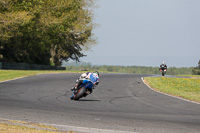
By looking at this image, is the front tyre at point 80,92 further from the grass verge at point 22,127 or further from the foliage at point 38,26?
the foliage at point 38,26

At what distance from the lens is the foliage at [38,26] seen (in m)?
35.3

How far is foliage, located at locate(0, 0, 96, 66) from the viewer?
116ft

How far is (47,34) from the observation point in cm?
4472

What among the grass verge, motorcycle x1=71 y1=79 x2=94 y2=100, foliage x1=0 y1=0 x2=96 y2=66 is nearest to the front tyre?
motorcycle x1=71 y1=79 x2=94 y2=100

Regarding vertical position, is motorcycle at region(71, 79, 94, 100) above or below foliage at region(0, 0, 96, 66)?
below

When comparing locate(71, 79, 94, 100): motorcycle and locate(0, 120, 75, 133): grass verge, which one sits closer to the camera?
locate(0, 120, 75, 133): grass verge

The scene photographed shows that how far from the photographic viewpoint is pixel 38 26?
135 feet

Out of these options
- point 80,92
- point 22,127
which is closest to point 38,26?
point 80,92

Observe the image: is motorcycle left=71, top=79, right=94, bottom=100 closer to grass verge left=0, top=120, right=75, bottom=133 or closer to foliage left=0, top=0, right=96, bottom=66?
grass verge left=0, top=120, right=75, bottom=133

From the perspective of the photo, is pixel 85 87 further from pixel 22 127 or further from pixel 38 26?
pixel 38 26

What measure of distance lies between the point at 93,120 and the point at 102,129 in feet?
4.51

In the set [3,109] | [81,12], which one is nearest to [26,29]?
[81,12]

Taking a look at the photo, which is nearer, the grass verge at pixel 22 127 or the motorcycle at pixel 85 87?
the grass verge at pixel 22 127

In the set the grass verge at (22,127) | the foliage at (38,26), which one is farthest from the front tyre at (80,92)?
the foliage at (38,26)
